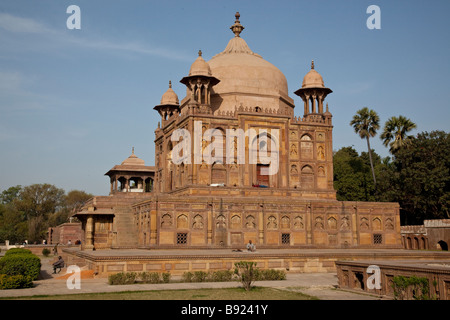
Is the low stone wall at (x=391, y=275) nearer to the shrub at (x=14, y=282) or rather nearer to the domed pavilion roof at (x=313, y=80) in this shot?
the shrub at (x=14, y=282)

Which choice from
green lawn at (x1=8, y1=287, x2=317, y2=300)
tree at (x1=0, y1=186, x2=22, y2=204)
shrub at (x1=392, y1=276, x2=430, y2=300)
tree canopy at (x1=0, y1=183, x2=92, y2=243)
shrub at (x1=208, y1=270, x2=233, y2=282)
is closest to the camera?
shrub at (x1=392, y1=276, x2=430, y2=300)

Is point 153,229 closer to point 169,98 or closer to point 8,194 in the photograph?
point 169,98

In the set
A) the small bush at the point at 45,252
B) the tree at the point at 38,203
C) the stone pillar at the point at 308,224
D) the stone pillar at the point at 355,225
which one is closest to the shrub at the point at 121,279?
the stone pillar at the point at 308,224

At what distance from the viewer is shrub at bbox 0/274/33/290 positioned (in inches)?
775

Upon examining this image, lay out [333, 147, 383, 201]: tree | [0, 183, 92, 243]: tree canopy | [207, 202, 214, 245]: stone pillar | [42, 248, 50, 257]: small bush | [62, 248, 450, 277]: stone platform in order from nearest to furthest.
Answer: [62, 248, 450, 277]: stone platform → [207, 202, 214, 245]: stone pillar → [42, 248, 50, 257]: small bush → [333, 147, 383, 201]: tree → [0, 183, 92, 243]: tree canopy

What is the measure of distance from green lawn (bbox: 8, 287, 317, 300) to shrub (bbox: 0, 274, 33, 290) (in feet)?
9.75

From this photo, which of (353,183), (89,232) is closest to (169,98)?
(89,232)

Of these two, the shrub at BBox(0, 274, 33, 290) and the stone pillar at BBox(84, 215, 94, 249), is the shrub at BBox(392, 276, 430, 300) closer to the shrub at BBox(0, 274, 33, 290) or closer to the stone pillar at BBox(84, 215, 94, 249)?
the shrub at BBox(0, 274, 33, 290)

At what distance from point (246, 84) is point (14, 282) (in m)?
30.7

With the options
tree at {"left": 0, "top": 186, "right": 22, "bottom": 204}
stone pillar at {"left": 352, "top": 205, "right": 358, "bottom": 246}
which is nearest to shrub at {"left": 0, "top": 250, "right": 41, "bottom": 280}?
stone pillar at {"left": 352, "top": 205, "right": 358, "bottom": 246}

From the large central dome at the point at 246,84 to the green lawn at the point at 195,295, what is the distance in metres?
26.7

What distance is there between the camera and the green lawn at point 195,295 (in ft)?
56.6

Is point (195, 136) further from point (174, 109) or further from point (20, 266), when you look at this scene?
point (20, 266)

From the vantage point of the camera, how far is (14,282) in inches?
782
